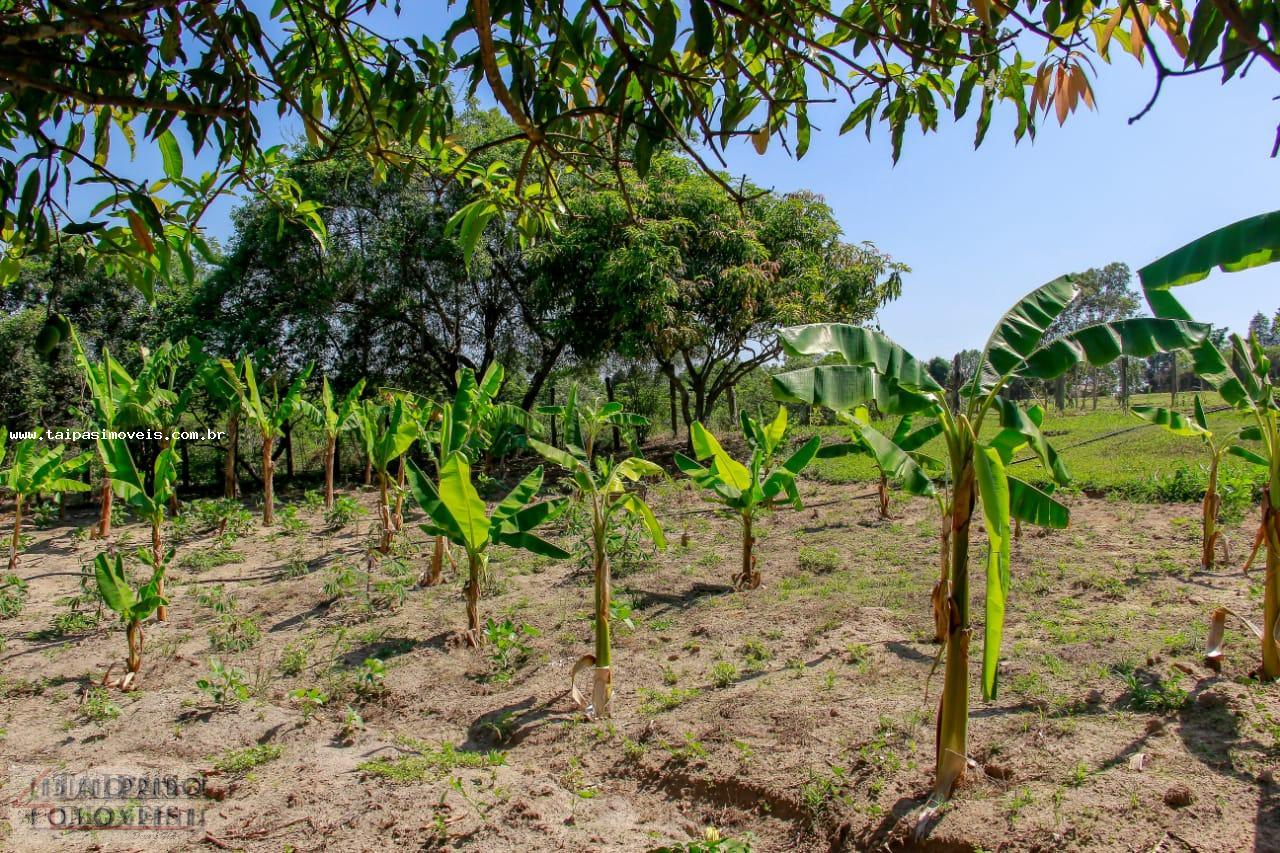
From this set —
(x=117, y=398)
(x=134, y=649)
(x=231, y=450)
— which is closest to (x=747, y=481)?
(x=134, y=649)

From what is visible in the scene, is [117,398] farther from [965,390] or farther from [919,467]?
A: [965,390]

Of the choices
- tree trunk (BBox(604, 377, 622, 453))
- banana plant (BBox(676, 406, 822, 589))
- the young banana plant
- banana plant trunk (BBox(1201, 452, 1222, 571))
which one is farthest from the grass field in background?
tree trunk (BBox(604, 377, 622, 453))

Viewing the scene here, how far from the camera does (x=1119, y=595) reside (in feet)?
18.1

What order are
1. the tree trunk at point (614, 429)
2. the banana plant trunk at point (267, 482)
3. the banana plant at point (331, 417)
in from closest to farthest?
the banana plant trunk at point (267, 482)
the banana plant at point (331, 417)
the tree trunk at point (614, 429)

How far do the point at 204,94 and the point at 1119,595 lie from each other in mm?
6187

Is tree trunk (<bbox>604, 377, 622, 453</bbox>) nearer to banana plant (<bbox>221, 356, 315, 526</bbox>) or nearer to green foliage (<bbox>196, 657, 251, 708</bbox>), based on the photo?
banana plant (<bbox>221, 356, 315, 526</bbox>)

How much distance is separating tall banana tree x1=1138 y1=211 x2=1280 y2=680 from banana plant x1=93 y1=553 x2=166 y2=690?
214 inches

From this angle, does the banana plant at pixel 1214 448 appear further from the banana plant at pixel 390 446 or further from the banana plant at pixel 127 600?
the banana plant at pixel 127 600

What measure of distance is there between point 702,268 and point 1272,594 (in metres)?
10.6

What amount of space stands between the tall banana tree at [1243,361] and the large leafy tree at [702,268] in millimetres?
8535

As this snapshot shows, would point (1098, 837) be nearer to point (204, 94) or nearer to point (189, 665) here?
point (204, 94)

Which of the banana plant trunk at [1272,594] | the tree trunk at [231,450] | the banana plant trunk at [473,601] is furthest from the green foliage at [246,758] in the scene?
the tree trunk at [231,450]

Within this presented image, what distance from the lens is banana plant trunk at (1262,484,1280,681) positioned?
3.78m

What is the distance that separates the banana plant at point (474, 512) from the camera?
452cm
